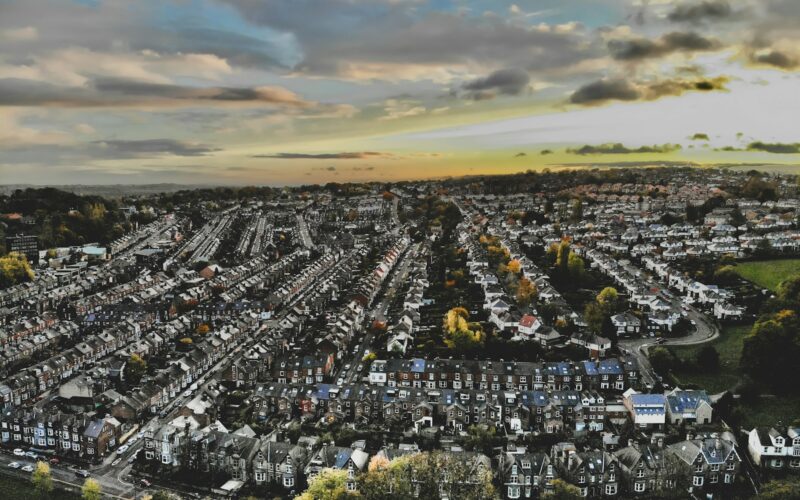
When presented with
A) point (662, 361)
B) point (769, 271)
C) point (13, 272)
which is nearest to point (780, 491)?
Result: point (662, 361)

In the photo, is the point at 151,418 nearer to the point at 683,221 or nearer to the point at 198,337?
the point at 198,337

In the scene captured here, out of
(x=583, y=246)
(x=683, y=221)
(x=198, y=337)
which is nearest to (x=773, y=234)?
(x=683, y=221)

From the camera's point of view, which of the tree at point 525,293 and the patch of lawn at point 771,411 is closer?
the patch of lawn at point 771,411

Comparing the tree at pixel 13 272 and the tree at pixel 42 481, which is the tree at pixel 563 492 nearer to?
the tree at pixel 42 481

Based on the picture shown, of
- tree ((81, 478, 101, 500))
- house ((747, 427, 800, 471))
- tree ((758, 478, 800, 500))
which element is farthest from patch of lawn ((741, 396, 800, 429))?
tree ((81, 478, 101, 500))

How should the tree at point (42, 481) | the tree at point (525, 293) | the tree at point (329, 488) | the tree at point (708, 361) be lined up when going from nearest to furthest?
the tree at point (329, 488), the tree at point (42, 481), the tree at point (708, 361), the tree at point (525, 293)

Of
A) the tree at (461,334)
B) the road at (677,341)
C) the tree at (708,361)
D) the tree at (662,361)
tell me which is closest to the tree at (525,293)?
the tree at (461,334)

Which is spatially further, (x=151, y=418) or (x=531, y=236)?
(x=531, y=236)
